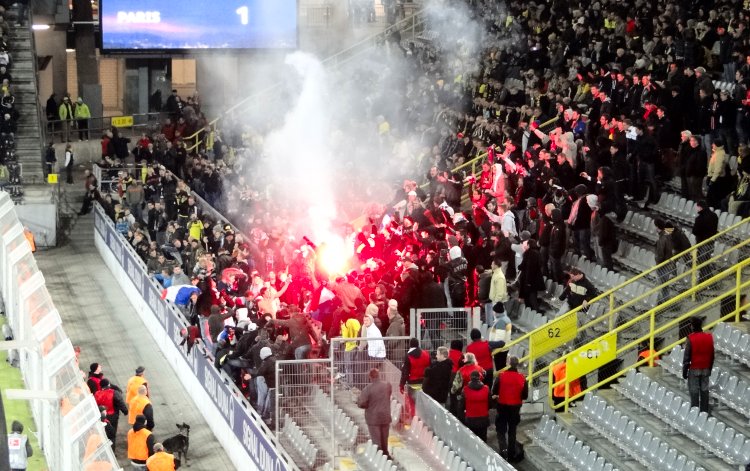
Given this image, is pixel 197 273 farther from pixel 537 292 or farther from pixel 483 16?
pixel 483 16

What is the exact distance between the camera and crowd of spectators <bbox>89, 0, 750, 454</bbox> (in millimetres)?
20047

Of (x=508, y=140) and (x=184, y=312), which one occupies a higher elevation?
(x=508, y=140)

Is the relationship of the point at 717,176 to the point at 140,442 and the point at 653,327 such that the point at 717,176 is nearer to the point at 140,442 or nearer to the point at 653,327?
the point at 653,327

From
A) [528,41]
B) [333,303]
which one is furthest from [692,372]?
[528,41]

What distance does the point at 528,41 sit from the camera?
30.9m

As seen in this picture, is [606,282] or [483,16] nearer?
[606,282]

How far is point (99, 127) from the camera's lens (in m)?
38.3

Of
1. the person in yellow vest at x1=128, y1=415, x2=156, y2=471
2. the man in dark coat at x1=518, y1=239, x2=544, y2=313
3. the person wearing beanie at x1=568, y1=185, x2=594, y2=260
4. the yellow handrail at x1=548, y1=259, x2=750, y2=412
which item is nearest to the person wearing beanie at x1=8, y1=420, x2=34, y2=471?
the person in yellow vest at x1=128, y1=415, x2=156, y2=471

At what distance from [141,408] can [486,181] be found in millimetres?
8012

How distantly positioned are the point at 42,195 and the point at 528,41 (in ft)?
35.2

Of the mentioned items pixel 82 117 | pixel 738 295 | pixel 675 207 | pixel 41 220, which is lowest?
pixel 41 220

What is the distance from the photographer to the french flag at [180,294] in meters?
23.6

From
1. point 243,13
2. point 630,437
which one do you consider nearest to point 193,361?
point 630,437

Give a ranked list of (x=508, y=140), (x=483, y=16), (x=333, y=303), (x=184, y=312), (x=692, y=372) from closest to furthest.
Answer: (x=692, y=372) < (x=333, y=303) < (x=184, y=312) < (x=508, y=140) < (x=483, y=16)
